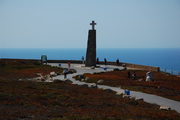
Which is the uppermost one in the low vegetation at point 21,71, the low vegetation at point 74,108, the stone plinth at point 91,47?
the stone plinth at point 91,47

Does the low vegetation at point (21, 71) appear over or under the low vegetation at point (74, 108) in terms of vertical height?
over

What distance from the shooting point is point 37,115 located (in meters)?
17.7

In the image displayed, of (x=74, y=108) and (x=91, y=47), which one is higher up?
(x=91, y=47)

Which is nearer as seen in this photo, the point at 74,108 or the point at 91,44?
the point at 74,108

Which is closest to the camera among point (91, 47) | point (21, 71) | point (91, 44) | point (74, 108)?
point (74, 108)

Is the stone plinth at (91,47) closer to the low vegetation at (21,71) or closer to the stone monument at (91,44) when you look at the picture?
the stone monument at (91,44)

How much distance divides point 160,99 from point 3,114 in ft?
54.2

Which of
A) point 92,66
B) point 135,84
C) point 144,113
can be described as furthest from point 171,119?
point 92,66

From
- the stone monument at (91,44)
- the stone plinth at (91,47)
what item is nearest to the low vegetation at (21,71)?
the stone plinth at (91,47)

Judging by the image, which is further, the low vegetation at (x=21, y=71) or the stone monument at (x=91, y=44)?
the stone monument at (x=91, y=44)

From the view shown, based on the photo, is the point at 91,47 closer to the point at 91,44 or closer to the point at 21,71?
the point at 91,44

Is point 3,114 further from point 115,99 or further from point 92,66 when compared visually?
point 92,66

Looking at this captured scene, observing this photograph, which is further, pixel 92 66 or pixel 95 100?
pixel 92 66

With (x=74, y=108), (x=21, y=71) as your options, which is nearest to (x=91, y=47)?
(x=21, y=71)
